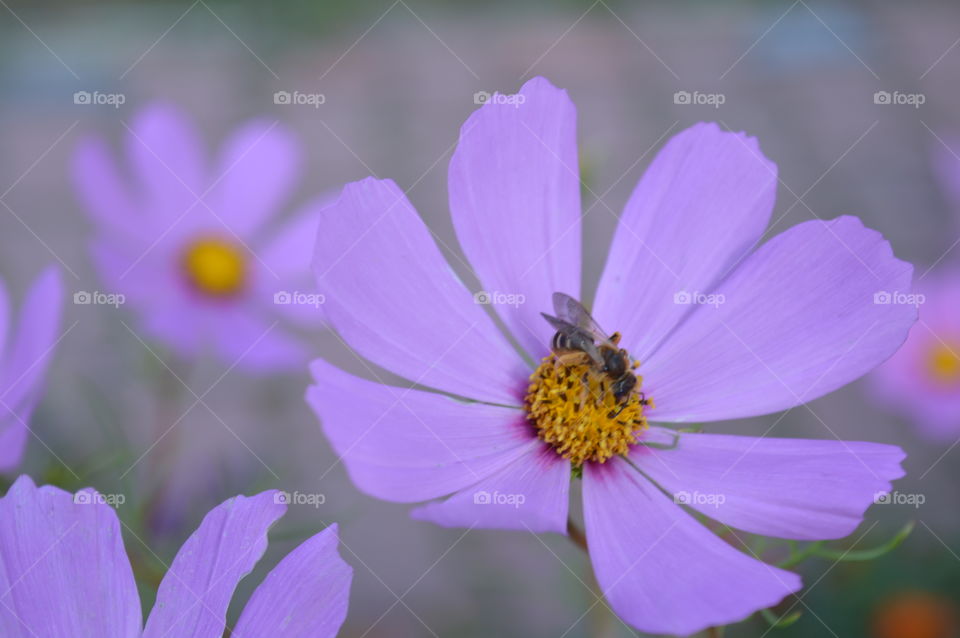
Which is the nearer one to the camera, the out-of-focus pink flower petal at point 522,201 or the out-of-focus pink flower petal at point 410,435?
the out-of-focus pink flower petal at point 410,435

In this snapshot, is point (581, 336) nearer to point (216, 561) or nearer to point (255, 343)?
point (216, 561)

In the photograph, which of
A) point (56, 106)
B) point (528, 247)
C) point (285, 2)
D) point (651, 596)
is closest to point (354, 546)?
point (528, 247)

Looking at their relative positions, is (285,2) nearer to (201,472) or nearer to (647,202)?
(201,472)

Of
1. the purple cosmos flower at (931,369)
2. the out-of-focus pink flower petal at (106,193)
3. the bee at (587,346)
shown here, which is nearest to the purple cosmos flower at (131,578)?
the bee at (587,346)

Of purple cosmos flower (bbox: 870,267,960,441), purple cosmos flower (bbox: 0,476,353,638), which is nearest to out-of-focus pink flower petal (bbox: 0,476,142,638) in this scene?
purple cosmos flower (bbox: 0,476,353,638)

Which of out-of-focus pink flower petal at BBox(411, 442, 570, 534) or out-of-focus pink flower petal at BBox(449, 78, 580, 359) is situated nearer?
out-of-focus pink flower petal at BBox(411, 442, 570, 534)

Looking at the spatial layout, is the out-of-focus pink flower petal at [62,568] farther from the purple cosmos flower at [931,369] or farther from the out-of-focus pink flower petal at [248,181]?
the purple cosmos flower at [931,369]

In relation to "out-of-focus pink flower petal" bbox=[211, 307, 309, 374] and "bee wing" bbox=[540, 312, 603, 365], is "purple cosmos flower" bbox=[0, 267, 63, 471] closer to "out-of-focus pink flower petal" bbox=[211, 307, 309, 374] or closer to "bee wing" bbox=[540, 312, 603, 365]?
"bee wing" bbox=[540, 312, 603, 365]
